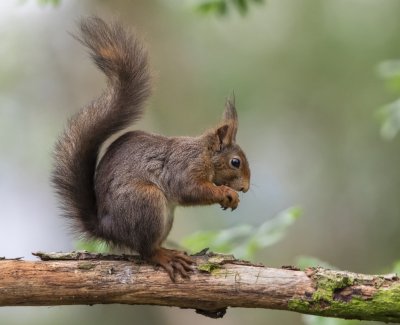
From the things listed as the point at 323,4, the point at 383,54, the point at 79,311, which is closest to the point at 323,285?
the point at 79,311

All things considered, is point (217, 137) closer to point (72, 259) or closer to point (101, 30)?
point (101, 30)

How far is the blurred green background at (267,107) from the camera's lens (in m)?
5.89

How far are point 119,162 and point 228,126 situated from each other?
1.77 feet

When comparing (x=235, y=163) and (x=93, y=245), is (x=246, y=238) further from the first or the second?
(x=93, y=245)

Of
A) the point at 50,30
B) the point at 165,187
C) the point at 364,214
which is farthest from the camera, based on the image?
the point at 364,214

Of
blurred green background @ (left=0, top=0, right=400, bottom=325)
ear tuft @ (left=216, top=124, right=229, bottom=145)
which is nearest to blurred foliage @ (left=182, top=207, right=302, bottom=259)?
ear tuft @ (left=216, top=124, right=229, bottom=145)

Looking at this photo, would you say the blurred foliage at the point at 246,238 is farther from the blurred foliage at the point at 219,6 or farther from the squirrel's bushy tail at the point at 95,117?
the blurred foliage at the point at 219,6

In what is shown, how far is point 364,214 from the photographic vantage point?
7.00 meters

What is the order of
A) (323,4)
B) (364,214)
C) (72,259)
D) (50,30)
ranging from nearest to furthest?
(72,259), (50,30), (364,214), (323,4)

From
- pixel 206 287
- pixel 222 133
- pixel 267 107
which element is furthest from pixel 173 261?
pixel 267 107

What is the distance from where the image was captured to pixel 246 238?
2918 mm

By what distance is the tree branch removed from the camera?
202 cm

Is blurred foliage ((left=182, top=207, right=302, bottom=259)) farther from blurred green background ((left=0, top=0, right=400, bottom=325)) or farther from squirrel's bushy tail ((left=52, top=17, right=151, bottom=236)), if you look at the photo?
blurred green background ((left=0, top=0, right=400, bottom=325))

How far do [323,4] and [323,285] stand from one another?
619 centimetres
